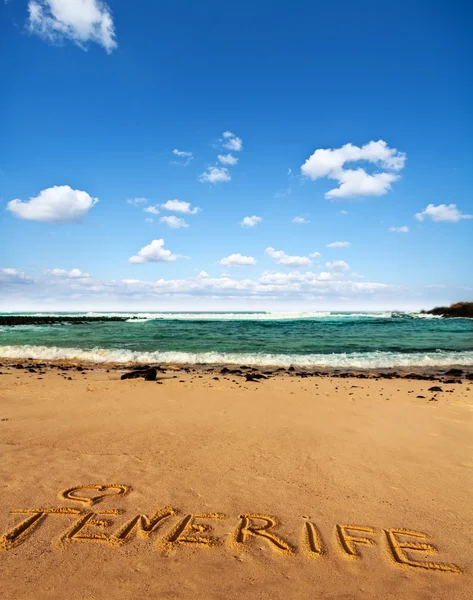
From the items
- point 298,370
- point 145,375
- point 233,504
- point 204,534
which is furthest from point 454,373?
point 204,534

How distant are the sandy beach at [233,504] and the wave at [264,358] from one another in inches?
358

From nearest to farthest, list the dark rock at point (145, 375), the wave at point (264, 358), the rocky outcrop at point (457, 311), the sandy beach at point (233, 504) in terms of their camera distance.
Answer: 1. the sandy beach at point (233, 504)
2. the dark rock at point (145, 375)
3. the wave at point (264, 358)
4. the rocky outcrop at point (457, 311)

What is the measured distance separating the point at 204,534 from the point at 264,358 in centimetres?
1475

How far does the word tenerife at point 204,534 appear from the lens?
9.70 feet

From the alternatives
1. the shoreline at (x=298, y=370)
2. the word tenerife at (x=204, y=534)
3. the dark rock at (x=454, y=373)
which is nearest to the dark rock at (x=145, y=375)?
the shoreline at (x=298, y=370)

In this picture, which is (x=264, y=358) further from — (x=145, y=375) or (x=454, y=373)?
(x=454, y=373)

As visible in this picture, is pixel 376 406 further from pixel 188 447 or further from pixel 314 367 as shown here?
pixel 314 367

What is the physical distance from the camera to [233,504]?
3641 millimetres

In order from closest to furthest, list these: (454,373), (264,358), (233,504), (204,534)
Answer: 1. (204,534)
2. (233,504)
3. (454,373)
4. (264,358)

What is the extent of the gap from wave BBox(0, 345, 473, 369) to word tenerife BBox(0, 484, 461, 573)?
12.9 m

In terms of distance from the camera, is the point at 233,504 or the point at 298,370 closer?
the point at 233,504

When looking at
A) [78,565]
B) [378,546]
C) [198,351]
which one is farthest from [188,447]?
[198,351]

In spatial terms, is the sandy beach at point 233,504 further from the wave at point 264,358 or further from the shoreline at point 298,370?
the wave at point 264,358

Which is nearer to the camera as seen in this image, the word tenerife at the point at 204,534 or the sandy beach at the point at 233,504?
the sandy beach at the point at 233,504
